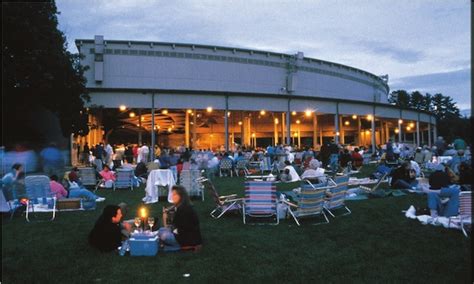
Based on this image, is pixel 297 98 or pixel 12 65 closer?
pixel 12 65

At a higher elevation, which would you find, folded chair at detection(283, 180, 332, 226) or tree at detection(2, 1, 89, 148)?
tree at detection(2, 1, 89, 148)

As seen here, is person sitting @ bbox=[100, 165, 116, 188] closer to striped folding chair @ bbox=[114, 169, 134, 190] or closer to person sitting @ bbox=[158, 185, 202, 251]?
striped folding chair @ bbox=[114, 169, 134, 190]

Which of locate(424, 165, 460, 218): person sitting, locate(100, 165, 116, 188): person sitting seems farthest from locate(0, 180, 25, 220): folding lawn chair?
locate(424, 165, 460, 218): person sitting

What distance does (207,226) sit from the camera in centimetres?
793

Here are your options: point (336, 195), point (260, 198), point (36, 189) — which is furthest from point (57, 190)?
point (336, 195)

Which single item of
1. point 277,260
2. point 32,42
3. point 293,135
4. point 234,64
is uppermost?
point 234,64

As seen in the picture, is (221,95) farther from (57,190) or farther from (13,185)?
(13,185)

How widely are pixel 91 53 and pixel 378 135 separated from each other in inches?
1321

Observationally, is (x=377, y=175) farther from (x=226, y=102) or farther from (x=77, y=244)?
(x=226, y=102)

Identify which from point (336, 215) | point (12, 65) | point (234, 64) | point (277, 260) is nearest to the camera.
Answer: point (277, 260)

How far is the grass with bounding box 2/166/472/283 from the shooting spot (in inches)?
195

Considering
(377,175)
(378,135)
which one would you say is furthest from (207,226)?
(378,135)

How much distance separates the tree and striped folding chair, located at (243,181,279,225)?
1504 centimetres

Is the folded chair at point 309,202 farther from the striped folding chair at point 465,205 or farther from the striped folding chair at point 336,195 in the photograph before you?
the striped folding chair at point 465,205
